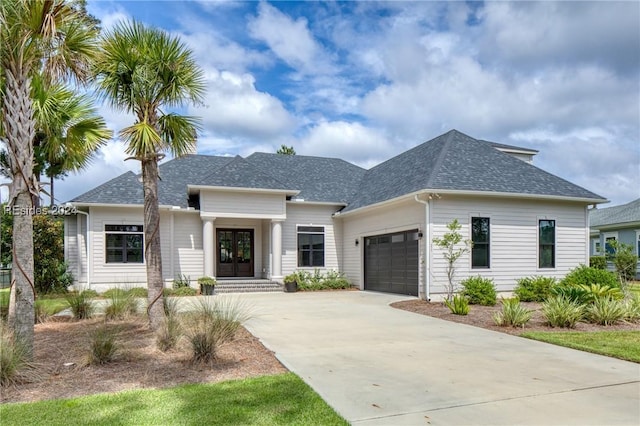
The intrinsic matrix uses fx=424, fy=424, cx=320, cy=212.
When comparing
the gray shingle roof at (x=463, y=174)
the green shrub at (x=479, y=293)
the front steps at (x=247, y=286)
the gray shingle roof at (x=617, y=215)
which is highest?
the gray shingle roof at (x=463, y=174)

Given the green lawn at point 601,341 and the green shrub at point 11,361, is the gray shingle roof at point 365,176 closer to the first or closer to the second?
the green lawn at point 601,341

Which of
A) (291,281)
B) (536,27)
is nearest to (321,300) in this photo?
(291,281)

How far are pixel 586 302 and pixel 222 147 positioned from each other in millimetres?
18127

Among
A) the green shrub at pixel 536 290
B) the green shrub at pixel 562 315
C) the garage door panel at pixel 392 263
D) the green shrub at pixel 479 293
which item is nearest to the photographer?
the green shrub at pixel 562 315

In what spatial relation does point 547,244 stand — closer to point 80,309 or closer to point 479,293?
point 479,293

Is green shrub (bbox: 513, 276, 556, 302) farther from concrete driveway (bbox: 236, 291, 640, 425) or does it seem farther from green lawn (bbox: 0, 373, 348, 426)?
green lawn (bbox: 0, 373, 348, 426)

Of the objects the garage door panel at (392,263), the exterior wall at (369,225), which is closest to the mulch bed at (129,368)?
the garage door panel at (392,263)

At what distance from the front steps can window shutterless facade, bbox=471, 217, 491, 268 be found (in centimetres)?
796

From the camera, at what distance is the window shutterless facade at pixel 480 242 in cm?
1420

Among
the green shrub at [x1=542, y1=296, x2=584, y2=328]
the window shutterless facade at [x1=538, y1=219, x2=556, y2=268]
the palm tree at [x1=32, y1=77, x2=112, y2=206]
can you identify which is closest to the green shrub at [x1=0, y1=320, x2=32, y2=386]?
the palm tree at [x1=32, y1=77, x2=112, y2=206]

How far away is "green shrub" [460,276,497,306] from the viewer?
12.3m

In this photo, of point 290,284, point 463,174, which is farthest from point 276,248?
point 463,174

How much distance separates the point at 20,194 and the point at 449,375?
6121 millimetres

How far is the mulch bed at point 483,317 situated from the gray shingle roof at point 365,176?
3666 mm
